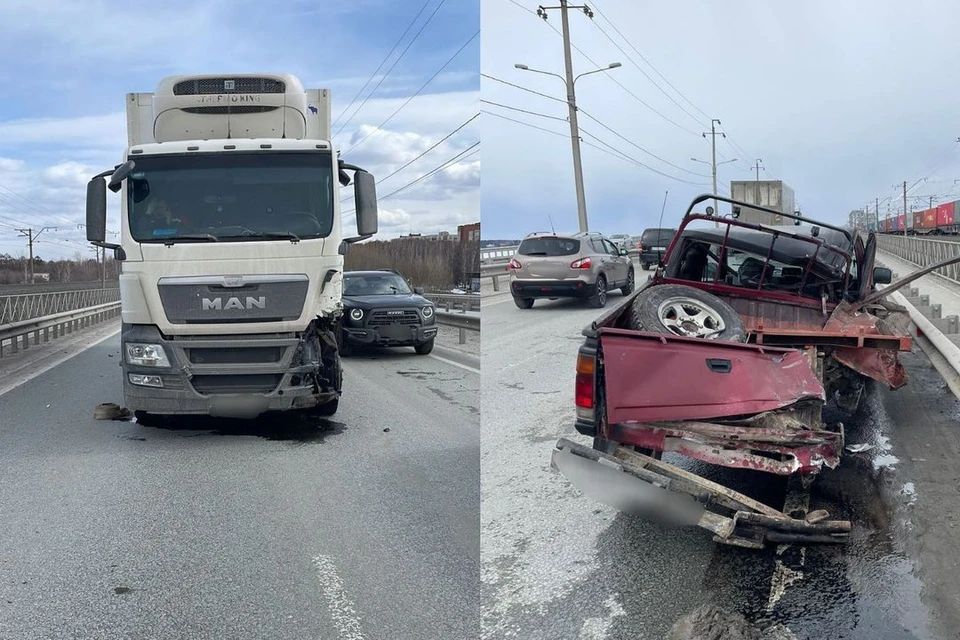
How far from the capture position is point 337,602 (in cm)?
416

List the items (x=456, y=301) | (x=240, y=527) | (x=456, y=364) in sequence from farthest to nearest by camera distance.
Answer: (x=456, y=301) < (x=456, y=364) < (x=240, y=527)

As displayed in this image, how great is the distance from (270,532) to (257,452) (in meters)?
2.46

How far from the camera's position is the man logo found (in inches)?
309

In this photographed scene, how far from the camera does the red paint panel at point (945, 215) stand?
2886 inches

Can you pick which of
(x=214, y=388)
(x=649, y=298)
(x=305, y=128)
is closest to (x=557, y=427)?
(x=649, y=298)

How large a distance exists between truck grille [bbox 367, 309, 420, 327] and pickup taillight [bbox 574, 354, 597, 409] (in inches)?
413

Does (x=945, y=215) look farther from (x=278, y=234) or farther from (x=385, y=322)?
(x=278, y=234)

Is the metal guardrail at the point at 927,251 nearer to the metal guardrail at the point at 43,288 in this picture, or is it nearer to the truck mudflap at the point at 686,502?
the truck mudflap at the point at 686,502

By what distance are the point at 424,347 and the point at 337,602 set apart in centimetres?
1234

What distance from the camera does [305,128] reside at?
9.57m

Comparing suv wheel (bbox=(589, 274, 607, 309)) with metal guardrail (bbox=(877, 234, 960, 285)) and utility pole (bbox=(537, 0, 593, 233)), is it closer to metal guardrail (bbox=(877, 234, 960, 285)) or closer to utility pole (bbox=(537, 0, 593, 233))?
metal guardrail (bbox=(877, 234, 960, 285))

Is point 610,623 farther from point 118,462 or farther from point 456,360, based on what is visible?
point 456,360

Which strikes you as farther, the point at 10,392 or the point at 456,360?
the point at 456,360

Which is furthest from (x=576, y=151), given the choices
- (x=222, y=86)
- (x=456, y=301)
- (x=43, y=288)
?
(x=43, y=288)
